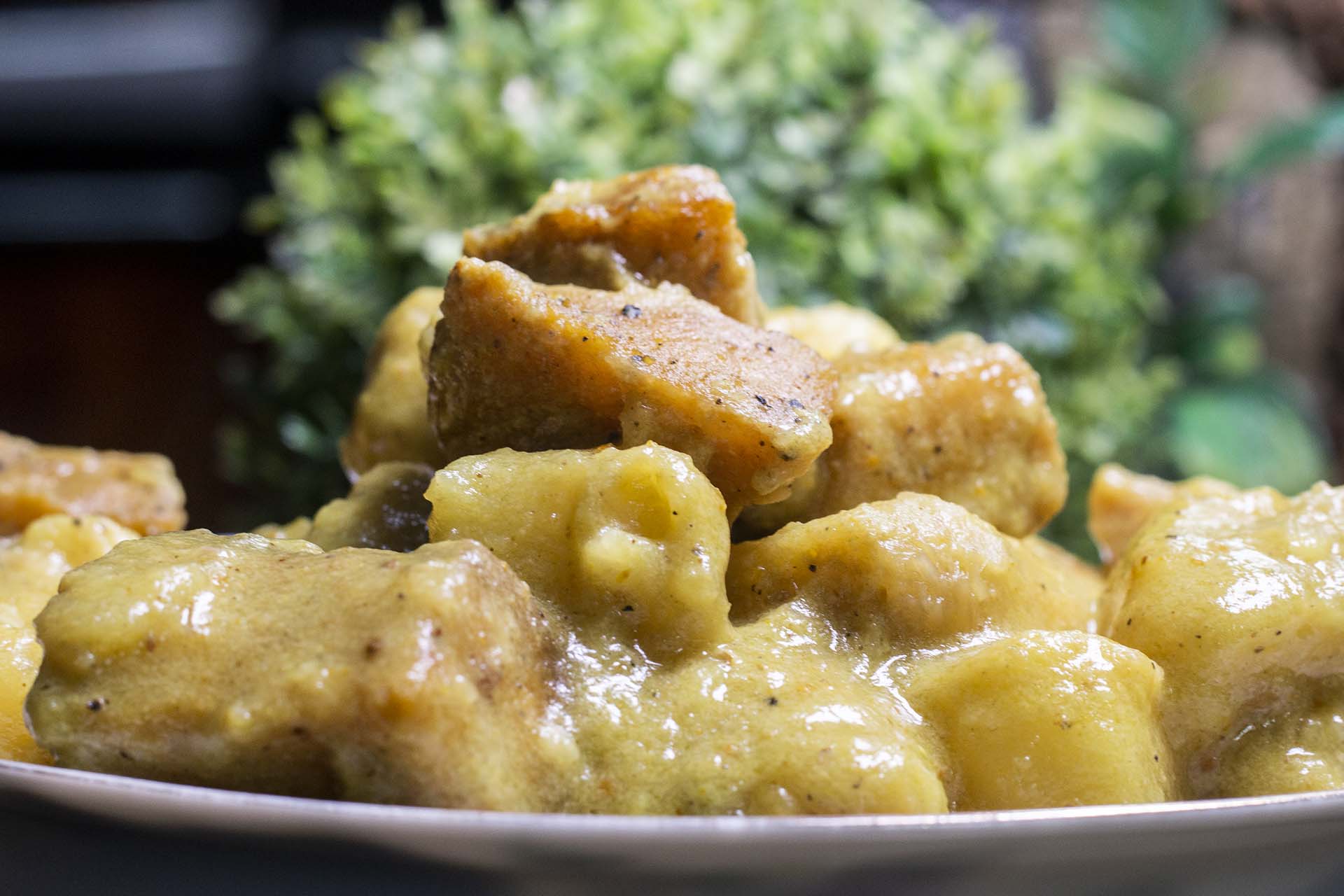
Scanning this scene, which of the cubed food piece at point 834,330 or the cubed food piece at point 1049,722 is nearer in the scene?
the cubed food piece at point 1049,722

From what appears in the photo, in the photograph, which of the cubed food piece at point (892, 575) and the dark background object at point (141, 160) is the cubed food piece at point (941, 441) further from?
the dark background object at point (141, 160)

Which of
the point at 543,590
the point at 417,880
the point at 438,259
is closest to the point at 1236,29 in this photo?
the point at 438,259

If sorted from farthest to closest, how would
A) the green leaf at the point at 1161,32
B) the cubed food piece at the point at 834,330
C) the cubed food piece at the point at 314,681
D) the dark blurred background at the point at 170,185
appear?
the dark blurred background at the point at 170,185 → the green leaf at the point at 1161,32 → the cubed food piece at the point at 834,330 → the cubed food piece at the point at 314,681

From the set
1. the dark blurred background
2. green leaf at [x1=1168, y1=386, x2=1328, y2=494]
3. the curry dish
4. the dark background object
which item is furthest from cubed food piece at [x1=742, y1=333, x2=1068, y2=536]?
the dark background object

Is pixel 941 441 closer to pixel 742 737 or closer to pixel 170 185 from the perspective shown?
pixel 742 737

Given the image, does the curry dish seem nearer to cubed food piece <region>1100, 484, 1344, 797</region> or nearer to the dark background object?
cubed food piece <region>1100, 484, 1344, 797</region>

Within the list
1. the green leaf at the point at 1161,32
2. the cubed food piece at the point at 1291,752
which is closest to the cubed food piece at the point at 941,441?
the cubed food piece at the point at 1291,752
